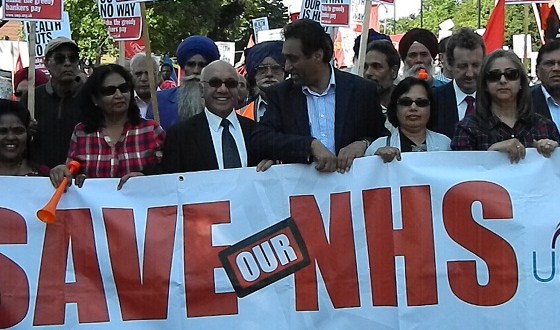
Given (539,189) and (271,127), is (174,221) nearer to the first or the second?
(271,127)

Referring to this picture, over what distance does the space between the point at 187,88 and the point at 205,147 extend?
1318mm

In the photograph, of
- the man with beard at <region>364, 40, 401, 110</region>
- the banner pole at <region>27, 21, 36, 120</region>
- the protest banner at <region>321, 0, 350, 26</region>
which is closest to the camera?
the banner pole at <region>27, 21, 36, 120</region>

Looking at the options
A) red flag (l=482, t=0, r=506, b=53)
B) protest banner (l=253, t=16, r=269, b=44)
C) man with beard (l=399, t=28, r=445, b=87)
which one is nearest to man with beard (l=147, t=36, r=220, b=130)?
man with beard (l=399, t=28, r=445, b=87)

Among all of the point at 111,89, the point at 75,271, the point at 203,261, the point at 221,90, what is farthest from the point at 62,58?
the point at 203,261

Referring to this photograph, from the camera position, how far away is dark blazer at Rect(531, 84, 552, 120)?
192 inches

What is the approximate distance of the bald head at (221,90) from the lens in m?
4.60

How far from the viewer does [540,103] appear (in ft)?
16.1

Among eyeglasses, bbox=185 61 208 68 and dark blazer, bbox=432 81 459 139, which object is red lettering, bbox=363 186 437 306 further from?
eyeglasses, bbox=185 61 208 68

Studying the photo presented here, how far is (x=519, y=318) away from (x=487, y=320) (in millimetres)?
149

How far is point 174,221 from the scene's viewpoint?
14.6 feet

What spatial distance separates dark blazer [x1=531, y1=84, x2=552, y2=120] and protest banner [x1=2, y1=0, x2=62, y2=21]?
3241 mm

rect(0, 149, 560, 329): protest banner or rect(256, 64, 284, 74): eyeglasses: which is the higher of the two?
rect(256, 64, 284, 74): eyeglasses

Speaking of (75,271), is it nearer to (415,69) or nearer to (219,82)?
(219,82)

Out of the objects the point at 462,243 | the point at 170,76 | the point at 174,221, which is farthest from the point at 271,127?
the point at 170,76
